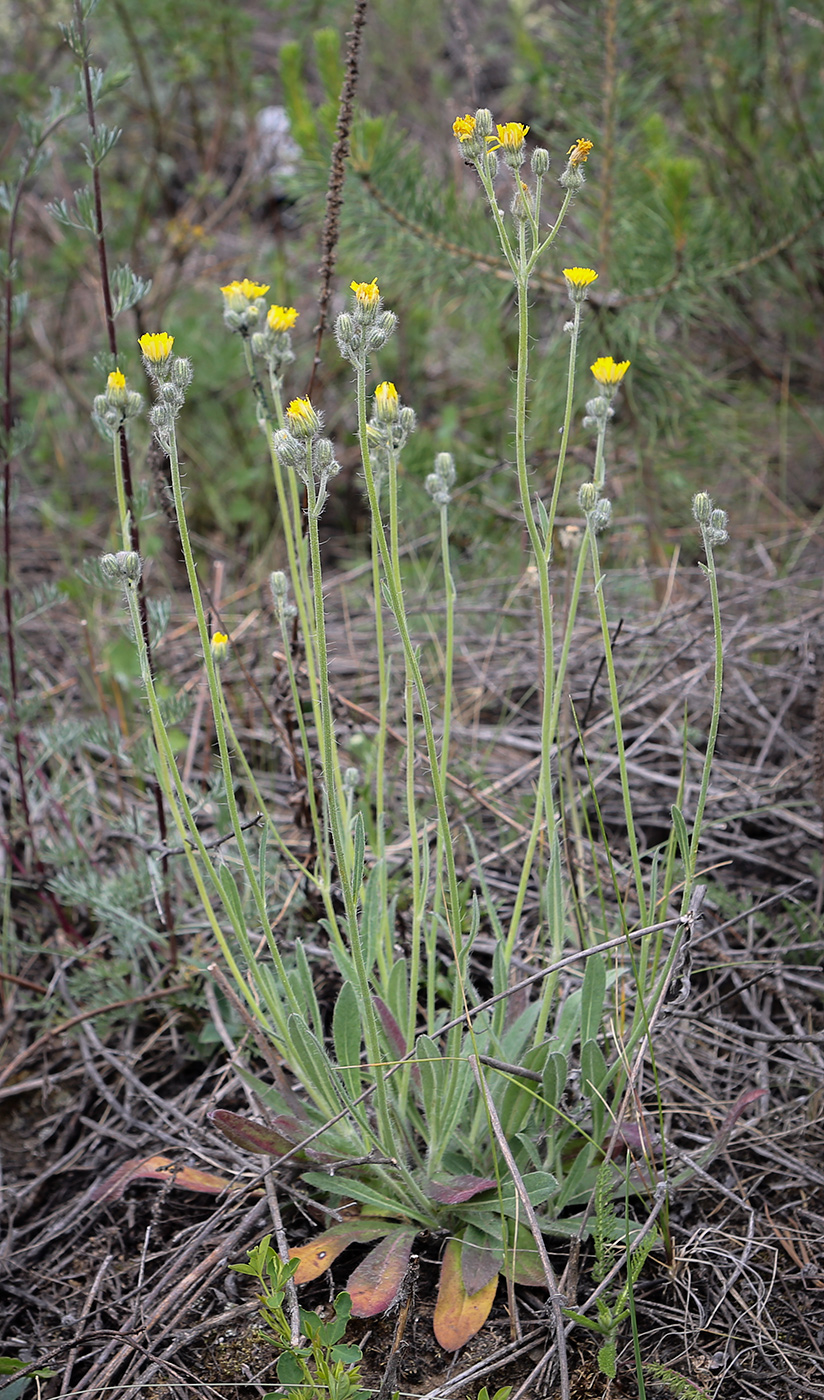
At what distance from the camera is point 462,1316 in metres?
1.23

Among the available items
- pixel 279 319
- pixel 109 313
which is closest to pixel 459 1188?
pixel 279 319

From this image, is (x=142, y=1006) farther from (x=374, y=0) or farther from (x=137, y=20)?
(x=374, y=0)

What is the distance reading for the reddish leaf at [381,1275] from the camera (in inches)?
47.9

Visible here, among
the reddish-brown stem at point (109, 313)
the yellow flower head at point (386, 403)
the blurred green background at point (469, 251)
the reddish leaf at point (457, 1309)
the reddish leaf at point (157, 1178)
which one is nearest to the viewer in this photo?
the yellow flower head at point (386, 403)

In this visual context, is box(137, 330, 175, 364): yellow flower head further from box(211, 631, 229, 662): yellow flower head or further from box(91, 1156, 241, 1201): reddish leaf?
box(91, 1156, 241, 1201): reddish leaf

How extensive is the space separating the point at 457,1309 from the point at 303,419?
42.4 inches

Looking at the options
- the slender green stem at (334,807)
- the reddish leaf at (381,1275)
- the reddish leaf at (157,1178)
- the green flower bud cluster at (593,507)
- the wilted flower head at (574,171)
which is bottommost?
the reddish leaf at (157,1178)

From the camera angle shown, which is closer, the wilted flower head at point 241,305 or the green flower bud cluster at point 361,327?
the green flower bud cluster at point 361,327

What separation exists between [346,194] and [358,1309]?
2.52 metres

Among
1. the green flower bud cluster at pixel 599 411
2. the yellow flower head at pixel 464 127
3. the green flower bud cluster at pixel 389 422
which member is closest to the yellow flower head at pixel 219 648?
the green flower bud cluster at pixel 389 422

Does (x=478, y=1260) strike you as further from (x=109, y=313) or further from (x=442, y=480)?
(x=109, y=313)

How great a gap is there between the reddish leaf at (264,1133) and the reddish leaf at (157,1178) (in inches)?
4.5

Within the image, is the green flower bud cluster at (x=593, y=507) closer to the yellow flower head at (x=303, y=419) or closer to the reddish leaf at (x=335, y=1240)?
the yellow flower head at (x=303, y=419)

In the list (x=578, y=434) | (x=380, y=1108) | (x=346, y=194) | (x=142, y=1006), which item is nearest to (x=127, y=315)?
(x=346, y=194)
